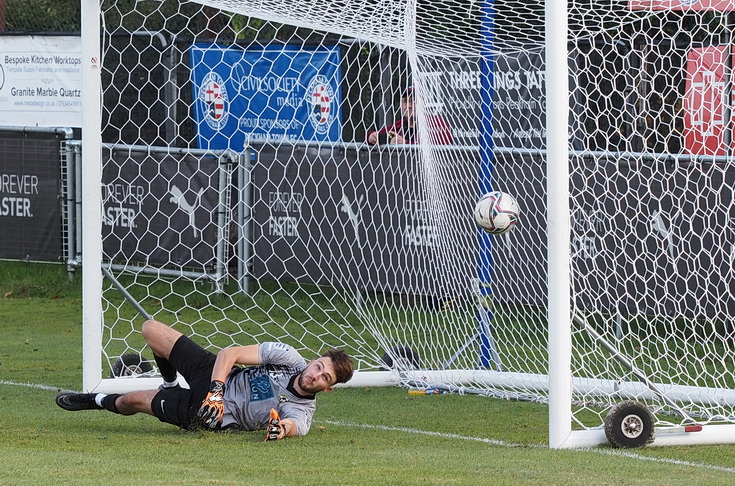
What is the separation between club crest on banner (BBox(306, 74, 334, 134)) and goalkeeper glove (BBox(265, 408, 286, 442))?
733cm

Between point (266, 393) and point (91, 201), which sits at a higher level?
point (91, 201)

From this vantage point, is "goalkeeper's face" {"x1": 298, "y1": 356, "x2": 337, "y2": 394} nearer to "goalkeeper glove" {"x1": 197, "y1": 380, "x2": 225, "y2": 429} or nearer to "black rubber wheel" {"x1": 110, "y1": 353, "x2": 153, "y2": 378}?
"goalkeeper glove" {"x1": 197, "y1": 380, "x2": 225, "y2": 429}

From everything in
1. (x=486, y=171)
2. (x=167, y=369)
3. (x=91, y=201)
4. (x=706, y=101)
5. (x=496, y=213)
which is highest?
(x=706, y=101)

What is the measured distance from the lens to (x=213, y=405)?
728 centimetres

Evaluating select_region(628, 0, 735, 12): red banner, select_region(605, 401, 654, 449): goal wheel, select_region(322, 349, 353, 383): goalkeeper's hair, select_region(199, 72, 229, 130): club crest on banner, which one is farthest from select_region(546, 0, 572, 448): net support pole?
select_region(199, 72, 229, 130): club crest on banner

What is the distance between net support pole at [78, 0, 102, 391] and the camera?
878 centimetres

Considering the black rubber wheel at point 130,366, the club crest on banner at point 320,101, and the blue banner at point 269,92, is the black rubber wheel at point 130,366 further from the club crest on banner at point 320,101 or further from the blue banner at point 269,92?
the club crest on banner at point 320,101

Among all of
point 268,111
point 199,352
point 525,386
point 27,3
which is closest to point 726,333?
point 525,386

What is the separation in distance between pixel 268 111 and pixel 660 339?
21.3ft

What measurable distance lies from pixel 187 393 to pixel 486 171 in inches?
141

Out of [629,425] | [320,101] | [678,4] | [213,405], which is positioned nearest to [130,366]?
[213,405]

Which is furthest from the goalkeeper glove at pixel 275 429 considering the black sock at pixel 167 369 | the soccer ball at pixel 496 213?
the soccer ball at pixel 496 213

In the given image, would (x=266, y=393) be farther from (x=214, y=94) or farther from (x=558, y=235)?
(x=214, y=94)

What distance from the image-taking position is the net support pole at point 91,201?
8.78m
